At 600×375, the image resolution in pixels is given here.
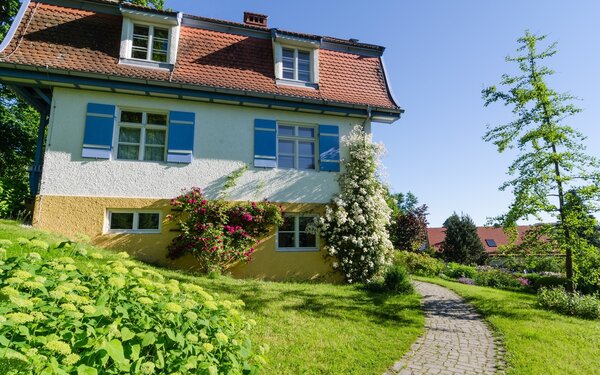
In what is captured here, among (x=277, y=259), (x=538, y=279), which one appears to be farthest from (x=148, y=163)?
(x=538, y=279)

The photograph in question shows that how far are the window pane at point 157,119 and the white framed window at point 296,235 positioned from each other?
173 inches

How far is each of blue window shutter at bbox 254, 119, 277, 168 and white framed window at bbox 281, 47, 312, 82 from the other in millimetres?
1998

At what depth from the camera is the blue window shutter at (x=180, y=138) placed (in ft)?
30.2

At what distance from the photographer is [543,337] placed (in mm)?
5949

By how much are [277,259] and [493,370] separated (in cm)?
596

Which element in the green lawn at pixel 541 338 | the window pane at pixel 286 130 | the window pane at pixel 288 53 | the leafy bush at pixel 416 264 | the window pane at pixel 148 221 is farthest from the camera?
the leafy bush at pixel 416 264

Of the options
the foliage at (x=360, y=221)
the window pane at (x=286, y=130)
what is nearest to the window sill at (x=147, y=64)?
the window pane at (x=286, y=130)

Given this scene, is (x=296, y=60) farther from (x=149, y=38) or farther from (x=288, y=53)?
(x=149, y=38)

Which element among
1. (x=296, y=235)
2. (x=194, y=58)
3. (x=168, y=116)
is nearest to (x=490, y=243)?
(x=296, y=235)

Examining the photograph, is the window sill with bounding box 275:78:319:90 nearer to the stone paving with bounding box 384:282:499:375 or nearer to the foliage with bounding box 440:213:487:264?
the stone paving with bounding box 384:282:499:375

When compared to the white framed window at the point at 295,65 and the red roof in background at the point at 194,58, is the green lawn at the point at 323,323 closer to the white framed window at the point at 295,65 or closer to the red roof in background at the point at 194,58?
the red roof in background at the point at 194,58

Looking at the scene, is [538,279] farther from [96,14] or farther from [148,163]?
[96,14]

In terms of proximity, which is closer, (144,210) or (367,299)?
(367,299)

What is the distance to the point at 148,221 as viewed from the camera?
8953 mm
